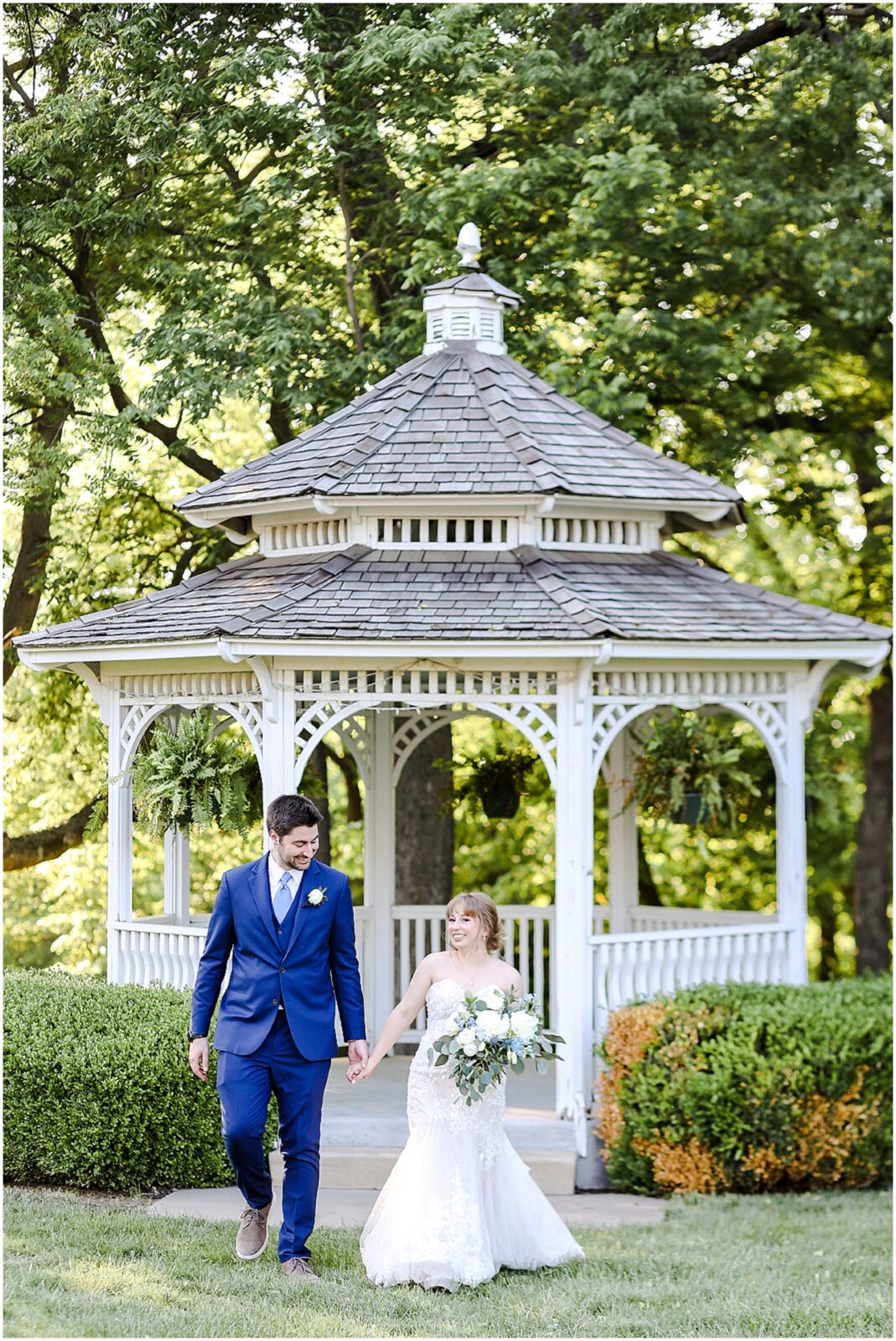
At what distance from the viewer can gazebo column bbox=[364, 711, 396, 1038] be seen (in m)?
10.9

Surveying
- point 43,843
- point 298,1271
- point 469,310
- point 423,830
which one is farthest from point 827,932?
point 298,1271

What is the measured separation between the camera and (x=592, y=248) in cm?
1290

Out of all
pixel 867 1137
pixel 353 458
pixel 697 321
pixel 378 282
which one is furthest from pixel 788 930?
pixel 378 282

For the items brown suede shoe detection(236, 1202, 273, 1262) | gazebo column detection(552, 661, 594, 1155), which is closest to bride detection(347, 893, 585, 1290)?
brown suede shoe detection(236, 1202, 273, 1262)

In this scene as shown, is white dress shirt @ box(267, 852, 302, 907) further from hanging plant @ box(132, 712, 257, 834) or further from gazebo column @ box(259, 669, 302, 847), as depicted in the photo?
hanging plant @ box(132, 712, 257, 834)

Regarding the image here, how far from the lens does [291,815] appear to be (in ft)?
20.2

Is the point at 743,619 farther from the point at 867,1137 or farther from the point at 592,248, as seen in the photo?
the point at 592,248

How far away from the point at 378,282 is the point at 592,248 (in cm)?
238

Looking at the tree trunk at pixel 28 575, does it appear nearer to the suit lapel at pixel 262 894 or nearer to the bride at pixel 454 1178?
the suit lapel at pixel 262 894

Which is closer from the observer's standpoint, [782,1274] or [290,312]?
[782,1274]

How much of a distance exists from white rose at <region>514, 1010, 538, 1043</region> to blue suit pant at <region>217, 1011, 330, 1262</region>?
829mm

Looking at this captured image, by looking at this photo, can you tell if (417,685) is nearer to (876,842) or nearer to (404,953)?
(404,953)

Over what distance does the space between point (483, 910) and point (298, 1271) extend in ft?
5.65

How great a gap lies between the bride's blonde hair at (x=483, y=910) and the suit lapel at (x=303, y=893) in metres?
0.61
